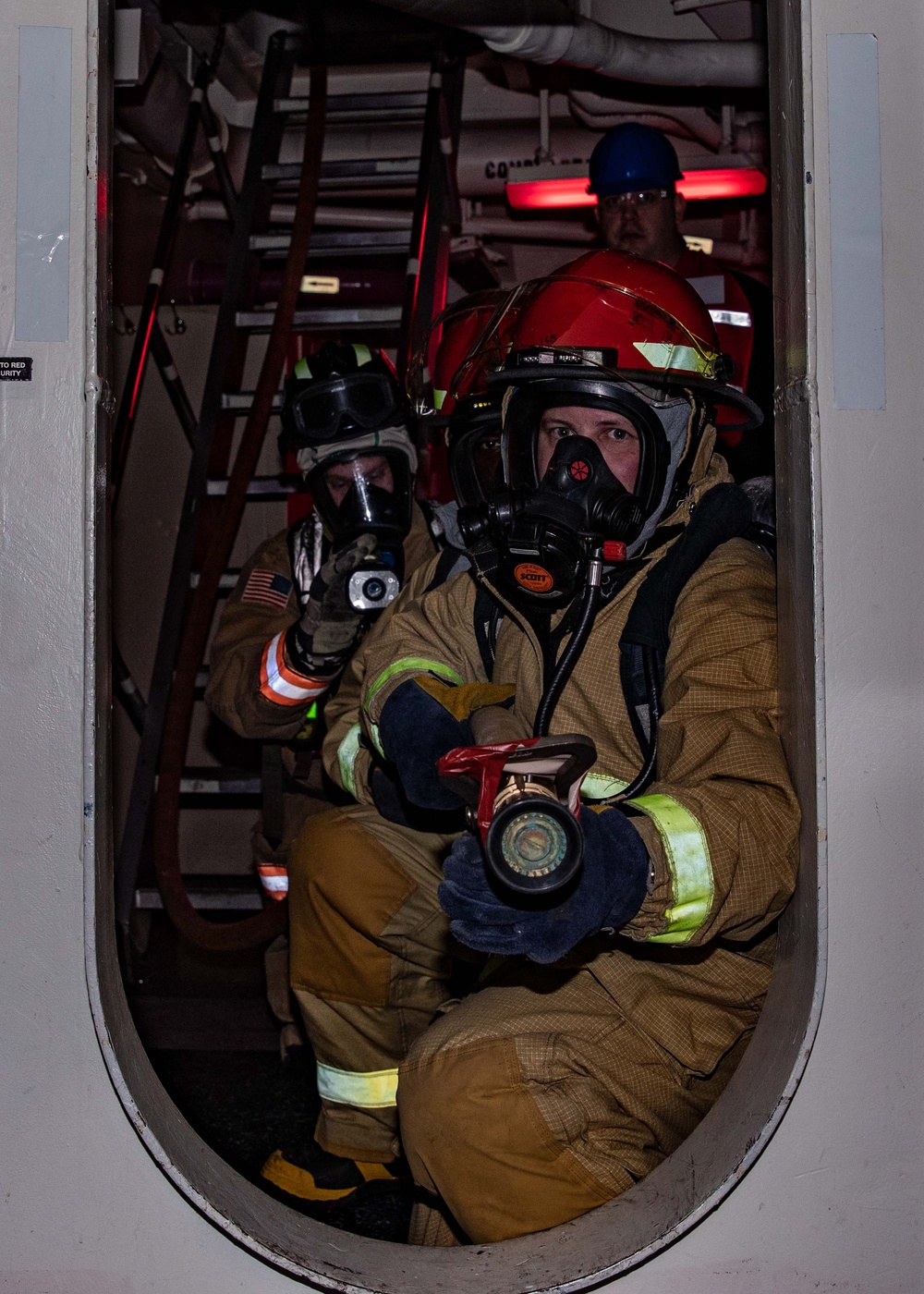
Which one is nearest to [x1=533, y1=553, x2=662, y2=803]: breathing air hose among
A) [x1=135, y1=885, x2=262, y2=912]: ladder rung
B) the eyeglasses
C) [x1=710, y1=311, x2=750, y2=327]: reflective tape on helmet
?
[x1=710, y1=311, x2=750, y2=327]: reflective tape on helmet

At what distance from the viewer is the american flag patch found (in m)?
3.44

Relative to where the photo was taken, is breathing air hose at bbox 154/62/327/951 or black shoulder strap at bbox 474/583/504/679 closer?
black shoulder strap at bbox 474/583/504/679

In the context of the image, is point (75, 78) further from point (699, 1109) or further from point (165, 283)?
point (165, 283)

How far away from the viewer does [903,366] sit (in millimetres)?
1422

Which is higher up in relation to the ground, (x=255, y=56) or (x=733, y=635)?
(x=255, y=56)

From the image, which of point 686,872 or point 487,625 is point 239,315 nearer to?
point 487,625

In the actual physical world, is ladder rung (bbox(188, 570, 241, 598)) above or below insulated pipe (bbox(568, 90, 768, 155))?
below

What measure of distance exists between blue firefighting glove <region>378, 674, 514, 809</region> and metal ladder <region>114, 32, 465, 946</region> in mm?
1657

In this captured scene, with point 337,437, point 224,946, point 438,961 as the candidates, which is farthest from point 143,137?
point 438,961

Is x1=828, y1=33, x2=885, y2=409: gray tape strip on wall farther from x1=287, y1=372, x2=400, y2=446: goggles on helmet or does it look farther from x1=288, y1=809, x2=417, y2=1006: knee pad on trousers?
x1=287, y1=372, x2=400, y2=446: goggles on helmet

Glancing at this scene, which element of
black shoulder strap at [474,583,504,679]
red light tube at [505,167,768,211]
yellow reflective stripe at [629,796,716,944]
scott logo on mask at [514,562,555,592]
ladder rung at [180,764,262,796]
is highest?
red light tube at [505,167,768,211]

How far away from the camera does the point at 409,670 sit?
217 cm

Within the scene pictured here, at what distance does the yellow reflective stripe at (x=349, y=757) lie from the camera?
2.48 metres

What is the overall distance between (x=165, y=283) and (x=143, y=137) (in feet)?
1.68
